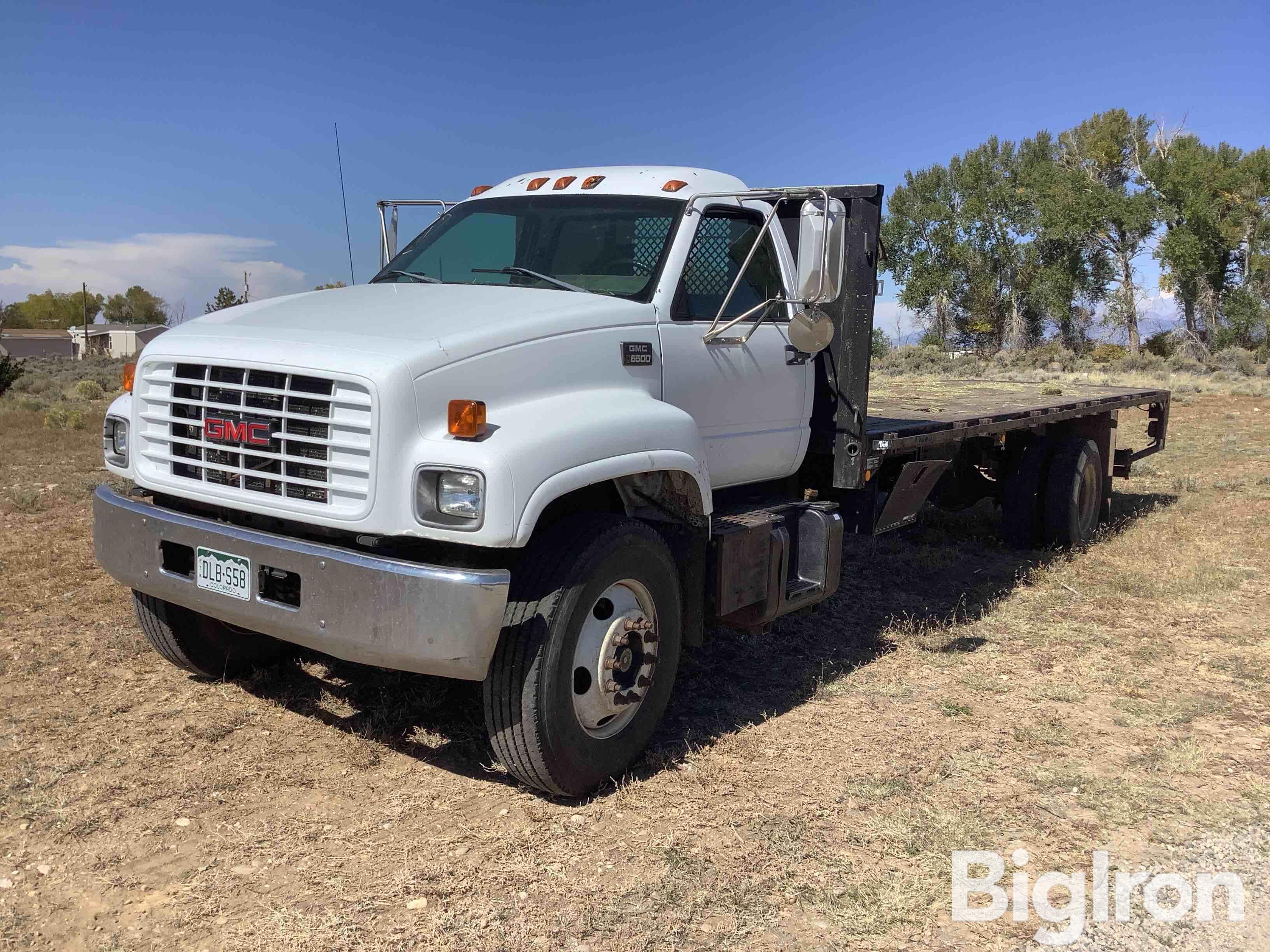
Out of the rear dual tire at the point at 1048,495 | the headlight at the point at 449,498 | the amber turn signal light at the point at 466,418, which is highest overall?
the amber turn signal light at the point at 466,418

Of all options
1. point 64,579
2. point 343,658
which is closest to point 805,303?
point 343,658

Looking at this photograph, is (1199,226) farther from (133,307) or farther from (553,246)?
(133,307)

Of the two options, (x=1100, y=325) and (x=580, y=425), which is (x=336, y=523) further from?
(x=1100, y=325)

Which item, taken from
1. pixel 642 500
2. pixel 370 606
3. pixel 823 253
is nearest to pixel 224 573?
pixel 370 606

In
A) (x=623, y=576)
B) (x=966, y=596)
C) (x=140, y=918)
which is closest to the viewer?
(x=140, y=918)

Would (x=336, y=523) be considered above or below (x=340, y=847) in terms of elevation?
above

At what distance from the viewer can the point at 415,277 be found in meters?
5.08

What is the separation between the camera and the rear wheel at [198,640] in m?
4.88

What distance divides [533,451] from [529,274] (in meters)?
1.45

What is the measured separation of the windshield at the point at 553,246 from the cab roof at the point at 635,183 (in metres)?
0.05

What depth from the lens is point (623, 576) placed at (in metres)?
4.02

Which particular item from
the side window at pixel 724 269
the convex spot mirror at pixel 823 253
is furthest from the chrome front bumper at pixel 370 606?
the convex spot mirror at pixel 823 253

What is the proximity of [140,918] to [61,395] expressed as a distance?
955 inches

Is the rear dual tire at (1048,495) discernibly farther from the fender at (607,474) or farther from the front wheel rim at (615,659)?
the front wheel rim at (615,659)
